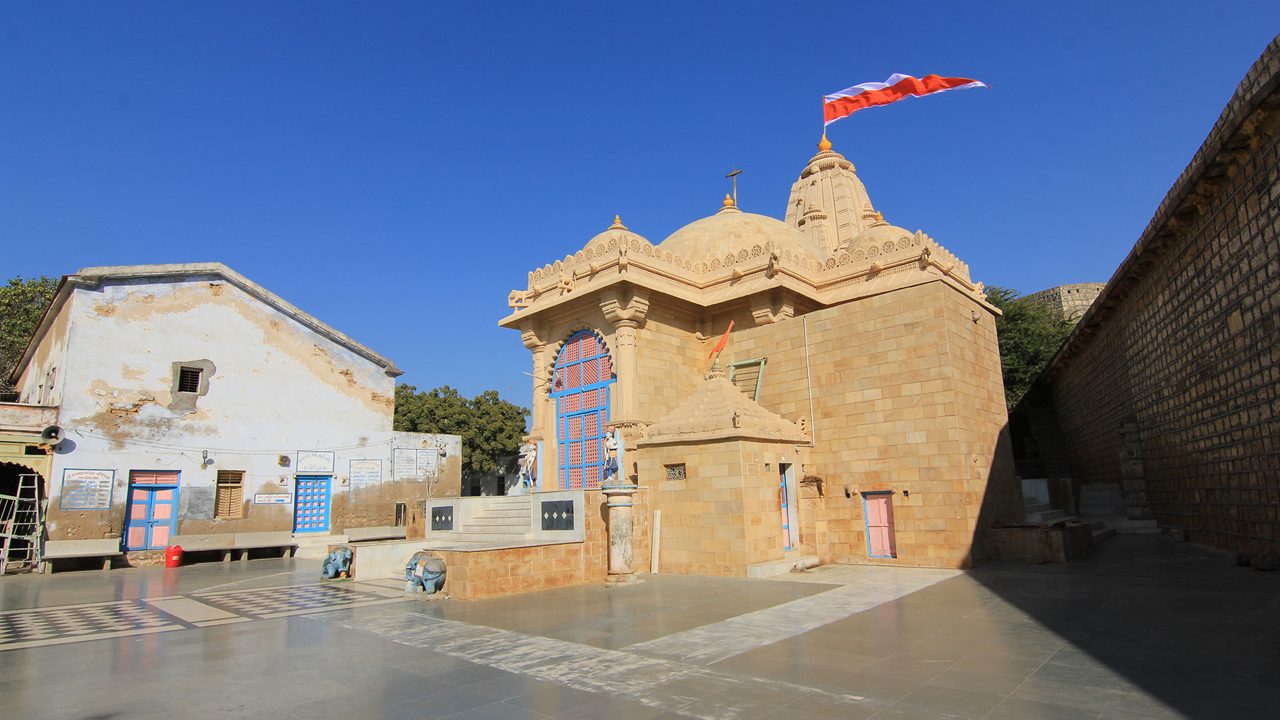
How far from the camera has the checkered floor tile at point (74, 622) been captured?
763 cm

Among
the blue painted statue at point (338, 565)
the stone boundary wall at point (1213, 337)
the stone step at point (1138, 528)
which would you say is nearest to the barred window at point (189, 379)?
the blue painted statue at point (338, 565)

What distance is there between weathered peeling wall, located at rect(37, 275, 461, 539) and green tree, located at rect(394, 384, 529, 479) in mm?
9707

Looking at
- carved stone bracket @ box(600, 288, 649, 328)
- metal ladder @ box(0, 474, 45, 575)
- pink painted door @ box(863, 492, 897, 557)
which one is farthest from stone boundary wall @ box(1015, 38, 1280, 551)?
metal ladder @ box(0, 474, 45, 575)

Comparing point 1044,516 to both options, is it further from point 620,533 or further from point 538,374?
point 538,374

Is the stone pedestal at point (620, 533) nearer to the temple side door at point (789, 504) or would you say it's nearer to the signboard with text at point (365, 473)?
the temple side door at point (789, 504)

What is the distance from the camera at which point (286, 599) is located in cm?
1042

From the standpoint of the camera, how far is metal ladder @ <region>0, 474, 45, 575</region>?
1562 centimetres

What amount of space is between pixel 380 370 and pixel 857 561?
17673 millimetres

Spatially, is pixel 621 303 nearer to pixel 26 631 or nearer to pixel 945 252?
pixel 945 252

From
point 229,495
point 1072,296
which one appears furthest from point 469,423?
point 1072,296

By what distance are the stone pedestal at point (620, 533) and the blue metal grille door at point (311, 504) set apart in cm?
1390

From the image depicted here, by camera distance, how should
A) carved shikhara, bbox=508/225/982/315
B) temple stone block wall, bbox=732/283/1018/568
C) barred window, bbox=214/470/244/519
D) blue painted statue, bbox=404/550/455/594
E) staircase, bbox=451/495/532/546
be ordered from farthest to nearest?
barred window, bbox=214/470/244/519
carved shikhara, bbox=508/225/982/315
staircase, bbox=451/495/532/546
temple stone block wall, bbox=732/283/1018/568
blue painted statue, bbox=404/550/455/594

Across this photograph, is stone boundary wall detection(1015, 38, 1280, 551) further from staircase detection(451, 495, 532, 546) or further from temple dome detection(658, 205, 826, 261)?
staircase detection(451, 495, 532, 546)

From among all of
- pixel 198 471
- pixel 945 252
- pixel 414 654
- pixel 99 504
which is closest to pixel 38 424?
pixel 99 504
